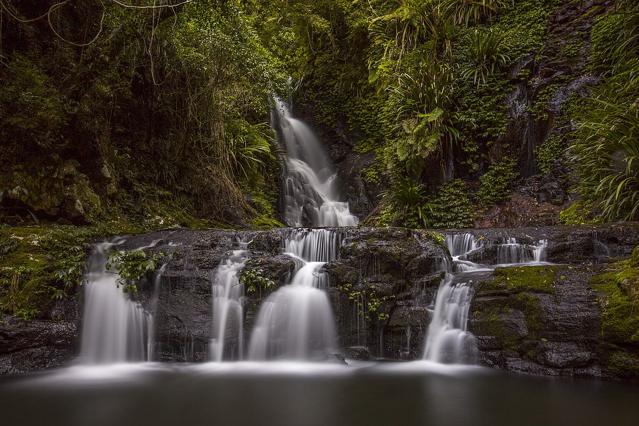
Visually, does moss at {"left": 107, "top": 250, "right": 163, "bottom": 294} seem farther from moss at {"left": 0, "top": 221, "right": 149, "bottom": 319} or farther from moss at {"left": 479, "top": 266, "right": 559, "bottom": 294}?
moss at {"left": 479, "top": 266, "right": 559, "bottom": 294}

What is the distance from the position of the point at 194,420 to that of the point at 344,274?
260 centimetres

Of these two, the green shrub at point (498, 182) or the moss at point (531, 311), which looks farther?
the green shrub at point (498, 182)

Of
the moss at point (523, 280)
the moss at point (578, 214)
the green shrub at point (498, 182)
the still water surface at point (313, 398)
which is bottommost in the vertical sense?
the still water surface at point (313, 398)

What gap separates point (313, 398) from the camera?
374cm

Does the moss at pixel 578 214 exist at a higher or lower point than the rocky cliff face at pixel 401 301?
higher

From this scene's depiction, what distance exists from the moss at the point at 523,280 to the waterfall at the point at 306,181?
286 inches

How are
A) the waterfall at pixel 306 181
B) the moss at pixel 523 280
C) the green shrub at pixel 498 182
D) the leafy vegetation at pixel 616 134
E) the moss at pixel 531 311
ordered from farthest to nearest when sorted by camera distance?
the waterfall at pixel 306 181
the green shrub at pixel 498 182
the leafy vegetation at pixel 616 134
the moss at pixel 523 280
the moss at pixel 531 311

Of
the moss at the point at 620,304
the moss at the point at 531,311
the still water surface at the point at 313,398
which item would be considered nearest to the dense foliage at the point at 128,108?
the still water surface at the point at 313,398

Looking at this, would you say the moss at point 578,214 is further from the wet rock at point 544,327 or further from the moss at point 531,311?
the moss at point 531,311

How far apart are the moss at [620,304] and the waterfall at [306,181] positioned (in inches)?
318

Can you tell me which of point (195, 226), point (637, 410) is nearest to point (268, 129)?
point (195, 226)

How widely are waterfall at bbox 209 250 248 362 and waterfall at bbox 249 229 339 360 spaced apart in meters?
0.20

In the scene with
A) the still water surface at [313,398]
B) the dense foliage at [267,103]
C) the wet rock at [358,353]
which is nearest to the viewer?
the still water surface at [313,398]

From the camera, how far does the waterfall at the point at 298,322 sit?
5.06 meters
